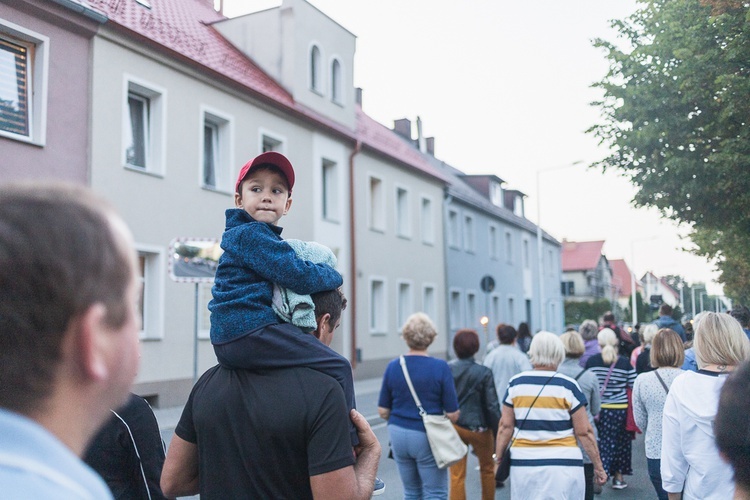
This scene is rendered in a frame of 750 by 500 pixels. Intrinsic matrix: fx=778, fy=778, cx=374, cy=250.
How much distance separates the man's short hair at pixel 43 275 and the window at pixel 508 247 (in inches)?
1672

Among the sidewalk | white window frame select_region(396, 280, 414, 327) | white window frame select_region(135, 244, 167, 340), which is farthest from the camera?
white window frame select_region(396, 280, 414, 327)

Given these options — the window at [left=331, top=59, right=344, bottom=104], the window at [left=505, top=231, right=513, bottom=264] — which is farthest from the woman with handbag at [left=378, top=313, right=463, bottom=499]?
the window at [left=505, top=231, right=513, bottom=264]

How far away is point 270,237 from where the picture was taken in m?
2.55

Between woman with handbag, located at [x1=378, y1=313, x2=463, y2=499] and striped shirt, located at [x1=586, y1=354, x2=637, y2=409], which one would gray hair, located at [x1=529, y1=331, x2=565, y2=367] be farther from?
striped shirt, located at [x1=586, y1=354, x2=637, y2=409]

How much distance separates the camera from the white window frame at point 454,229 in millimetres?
34300

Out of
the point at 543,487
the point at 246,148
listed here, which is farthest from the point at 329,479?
the point at 246,148

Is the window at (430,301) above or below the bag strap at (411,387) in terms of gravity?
above

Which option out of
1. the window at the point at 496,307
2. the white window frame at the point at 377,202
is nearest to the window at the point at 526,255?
the window at the point at 496,307

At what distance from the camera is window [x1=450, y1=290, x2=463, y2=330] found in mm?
33938

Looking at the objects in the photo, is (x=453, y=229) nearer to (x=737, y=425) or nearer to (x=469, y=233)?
(x=469, y=233)

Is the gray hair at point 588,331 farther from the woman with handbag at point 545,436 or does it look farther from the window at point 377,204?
the window at point 377,204

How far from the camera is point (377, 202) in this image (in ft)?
89.2

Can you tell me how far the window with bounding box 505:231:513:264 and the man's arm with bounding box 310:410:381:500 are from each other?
134 feet

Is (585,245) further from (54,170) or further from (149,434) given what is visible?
(149,434)
